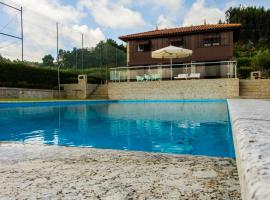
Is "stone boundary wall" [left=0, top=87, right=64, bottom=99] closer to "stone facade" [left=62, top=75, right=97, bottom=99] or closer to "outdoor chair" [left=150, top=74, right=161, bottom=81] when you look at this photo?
"stone facade" [left=62, top=75, right=97, bottom=99]

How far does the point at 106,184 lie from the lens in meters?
1.71

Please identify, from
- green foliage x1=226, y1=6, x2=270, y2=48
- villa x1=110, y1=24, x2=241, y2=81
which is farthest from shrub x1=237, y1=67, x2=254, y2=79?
green foliage x1=226, y1=6, x2=270, y2=48

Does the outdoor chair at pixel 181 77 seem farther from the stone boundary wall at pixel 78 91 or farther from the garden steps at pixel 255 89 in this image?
the stone boundary wall at pixel 78 91

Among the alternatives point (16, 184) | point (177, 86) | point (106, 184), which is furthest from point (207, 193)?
point (177, 86)

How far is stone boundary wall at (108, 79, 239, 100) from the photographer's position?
17.5 meters

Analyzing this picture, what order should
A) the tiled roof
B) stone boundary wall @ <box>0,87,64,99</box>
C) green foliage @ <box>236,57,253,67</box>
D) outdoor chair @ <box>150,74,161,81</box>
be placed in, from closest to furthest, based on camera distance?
stone boundary wall @ <box>0,87,64,99</box>
outdoor chair @ <box>150,74,161,81</box>
the tiled roof
green foliage @ <box>236,57,253,67</box>

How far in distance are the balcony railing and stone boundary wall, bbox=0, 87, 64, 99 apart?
503cm

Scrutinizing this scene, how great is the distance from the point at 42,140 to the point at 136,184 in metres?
3.64

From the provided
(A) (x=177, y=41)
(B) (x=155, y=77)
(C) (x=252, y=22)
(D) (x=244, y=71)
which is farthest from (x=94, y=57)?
(C) (x=252, y=22)

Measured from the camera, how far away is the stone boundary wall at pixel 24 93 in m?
17.1

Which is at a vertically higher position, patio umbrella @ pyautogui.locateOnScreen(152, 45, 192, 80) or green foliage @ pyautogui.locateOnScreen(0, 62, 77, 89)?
patio umbrella @ pyautogui.locateOnScreen(152, 45, 192, 80)

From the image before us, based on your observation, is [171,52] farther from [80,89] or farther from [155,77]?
[80,89]

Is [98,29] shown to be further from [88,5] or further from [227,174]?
[227,174]

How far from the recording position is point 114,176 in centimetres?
189
